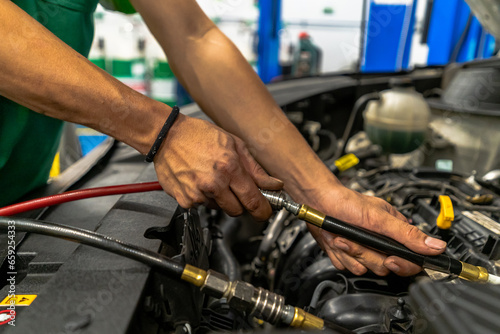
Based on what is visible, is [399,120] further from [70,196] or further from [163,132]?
[70,196]

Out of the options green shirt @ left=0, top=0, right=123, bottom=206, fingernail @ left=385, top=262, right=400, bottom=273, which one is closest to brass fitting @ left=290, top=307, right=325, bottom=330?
fingernail @ left=385, top=262, right=400, bottom=273

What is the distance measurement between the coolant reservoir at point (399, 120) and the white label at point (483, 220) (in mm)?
773

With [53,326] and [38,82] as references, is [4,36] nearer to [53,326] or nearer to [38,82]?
[38,82]

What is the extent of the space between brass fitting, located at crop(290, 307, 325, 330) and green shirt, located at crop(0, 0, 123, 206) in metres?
0.62

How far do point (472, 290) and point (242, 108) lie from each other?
1.83ft

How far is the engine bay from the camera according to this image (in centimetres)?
37

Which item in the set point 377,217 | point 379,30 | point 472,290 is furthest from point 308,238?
point 379,30

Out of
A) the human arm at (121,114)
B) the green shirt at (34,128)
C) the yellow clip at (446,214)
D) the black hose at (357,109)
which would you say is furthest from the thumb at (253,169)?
the black hose at (357,109)

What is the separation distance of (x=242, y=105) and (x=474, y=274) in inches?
21.2

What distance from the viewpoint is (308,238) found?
85cm

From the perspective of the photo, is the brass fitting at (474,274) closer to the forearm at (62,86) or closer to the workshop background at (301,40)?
the forearm at (62,86)

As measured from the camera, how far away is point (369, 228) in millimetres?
677

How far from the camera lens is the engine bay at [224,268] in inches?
14.4

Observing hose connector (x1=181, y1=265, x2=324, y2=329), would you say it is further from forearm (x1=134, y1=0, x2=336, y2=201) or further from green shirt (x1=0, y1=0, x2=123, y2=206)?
green shirt (x1=0, y1=0, x2=123, y2=206)
